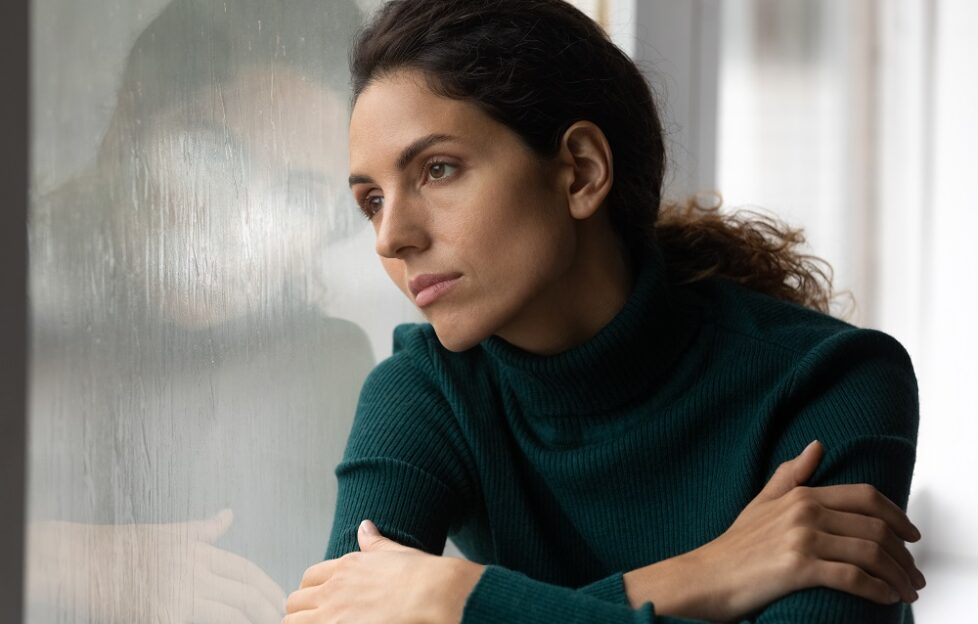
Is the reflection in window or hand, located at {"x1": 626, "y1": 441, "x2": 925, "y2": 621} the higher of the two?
the reflection in window

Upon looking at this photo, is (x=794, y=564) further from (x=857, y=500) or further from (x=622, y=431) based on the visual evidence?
(x=622, y=431)

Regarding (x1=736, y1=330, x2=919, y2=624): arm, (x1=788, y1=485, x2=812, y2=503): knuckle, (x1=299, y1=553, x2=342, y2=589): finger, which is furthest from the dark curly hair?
(x1=299, y1=553, x2=342, y2=589): finger

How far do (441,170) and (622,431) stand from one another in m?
0.36

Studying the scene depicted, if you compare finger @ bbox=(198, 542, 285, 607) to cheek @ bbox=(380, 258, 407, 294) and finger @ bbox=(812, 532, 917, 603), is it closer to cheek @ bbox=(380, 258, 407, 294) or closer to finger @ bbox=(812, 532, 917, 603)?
cheek @ bbox=(380, 258, 407, 294)

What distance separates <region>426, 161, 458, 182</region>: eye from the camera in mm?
1172

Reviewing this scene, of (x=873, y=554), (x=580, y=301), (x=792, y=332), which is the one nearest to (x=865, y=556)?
(x=873, y=554)

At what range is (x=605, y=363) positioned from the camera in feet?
4.24

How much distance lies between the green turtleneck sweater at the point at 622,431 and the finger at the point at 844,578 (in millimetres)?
116

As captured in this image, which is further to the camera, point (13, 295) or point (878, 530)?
point (878, 530)

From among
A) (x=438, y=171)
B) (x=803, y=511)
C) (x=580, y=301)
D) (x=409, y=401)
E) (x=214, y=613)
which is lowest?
(x=214, y=613)

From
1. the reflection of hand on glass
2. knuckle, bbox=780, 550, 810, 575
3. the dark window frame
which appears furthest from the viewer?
knuckle, bbox=780, 550, 810, 575

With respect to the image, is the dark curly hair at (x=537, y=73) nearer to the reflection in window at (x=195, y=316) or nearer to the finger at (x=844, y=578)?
the reflection in window at (x=195, y=316)

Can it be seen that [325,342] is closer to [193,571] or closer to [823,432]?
[193,571]

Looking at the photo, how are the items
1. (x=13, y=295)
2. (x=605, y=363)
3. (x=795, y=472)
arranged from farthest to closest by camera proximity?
(x=605, y=363) < (x=795, y=472) < (x=13, y=295)
